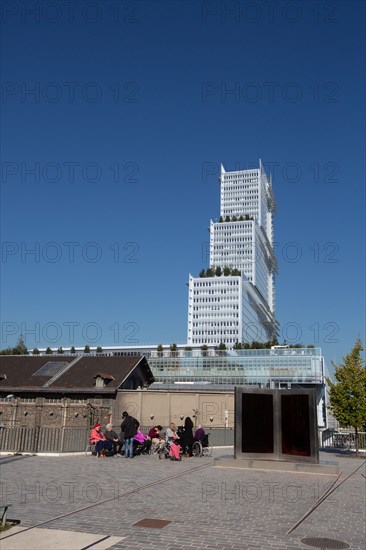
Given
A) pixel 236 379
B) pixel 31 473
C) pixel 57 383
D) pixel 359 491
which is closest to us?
pixel 359 491

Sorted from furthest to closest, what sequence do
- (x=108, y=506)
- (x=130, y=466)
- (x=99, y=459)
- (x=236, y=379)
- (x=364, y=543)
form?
(x=236, y=379)
(x=99, y=459)
(x=130, y=466)
(x=108, y=506)
(x=364, y=543)

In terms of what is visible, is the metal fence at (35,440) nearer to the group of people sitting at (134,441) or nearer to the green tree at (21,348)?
the group of people sitting at (134,441)

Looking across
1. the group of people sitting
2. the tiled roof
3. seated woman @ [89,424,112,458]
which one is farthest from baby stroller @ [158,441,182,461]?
the tiled roof

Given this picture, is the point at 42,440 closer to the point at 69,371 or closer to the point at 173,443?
the point at 173,443

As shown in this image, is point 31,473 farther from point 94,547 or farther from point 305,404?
point 305,404

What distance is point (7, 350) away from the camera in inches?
4530

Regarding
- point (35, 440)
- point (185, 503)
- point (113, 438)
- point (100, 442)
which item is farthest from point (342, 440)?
point (185, 503)

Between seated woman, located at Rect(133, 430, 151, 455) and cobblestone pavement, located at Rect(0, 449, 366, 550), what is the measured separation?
154 inches

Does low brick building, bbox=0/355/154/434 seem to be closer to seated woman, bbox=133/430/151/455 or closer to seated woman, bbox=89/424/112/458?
seated woman, bbox=133/430/151/455

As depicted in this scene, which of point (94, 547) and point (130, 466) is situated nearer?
point (94, 547)

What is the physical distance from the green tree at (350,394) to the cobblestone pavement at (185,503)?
7.86 meters

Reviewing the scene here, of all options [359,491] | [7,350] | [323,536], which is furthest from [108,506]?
[7,350]

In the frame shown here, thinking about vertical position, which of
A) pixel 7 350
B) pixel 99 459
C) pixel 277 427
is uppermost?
pixel 7 350

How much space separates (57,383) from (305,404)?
89.5ft
